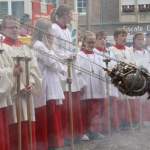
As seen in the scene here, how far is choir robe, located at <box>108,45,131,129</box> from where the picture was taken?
9.42 meters

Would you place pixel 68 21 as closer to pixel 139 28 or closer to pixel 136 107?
pixel 136 107

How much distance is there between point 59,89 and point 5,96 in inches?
51.5

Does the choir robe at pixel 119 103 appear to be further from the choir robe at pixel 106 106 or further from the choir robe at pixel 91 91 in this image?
the choir robe at pixel 91 91

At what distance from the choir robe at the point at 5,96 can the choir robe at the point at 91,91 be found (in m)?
2.12

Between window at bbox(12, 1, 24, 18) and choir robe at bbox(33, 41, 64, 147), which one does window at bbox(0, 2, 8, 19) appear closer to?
window at bbox(12, 1, 24, 18)

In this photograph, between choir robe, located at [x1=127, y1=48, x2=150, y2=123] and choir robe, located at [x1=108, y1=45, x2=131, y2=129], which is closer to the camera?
choir robe, located at [x1=108, y1=45, x2=131, y2=129]

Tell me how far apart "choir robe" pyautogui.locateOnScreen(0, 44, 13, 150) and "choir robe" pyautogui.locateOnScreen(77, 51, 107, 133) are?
2.12 metres

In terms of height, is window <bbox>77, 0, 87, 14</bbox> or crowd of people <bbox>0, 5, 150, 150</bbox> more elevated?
window <bbox>77, 0, 87, 14</bbox>

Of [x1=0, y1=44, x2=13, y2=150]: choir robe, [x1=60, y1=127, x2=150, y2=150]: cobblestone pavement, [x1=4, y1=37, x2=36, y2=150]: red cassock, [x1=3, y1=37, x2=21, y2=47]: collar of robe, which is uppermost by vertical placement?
[x1=3, y1=37, x2=21, y2=47]: collar of robe

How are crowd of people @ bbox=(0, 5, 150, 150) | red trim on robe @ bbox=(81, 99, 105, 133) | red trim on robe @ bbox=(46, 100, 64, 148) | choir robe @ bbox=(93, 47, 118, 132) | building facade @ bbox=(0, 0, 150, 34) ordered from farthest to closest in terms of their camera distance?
choir robe @ bbox=(93, 47, 118, 132) → red trim on robe @ bbox=(81, 99, 105, 133) → building facade @ bbox=(0, 0, 150, 34) → red trim on robe @ bbox=(46, 100, 64, 148) → crowd of people @ bbox=(0, 5, 150, 150)

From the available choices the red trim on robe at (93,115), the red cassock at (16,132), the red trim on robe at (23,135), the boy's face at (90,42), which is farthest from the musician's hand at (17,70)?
the red trim on robe at (93,115)

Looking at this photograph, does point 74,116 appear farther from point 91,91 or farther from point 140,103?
point 140,103

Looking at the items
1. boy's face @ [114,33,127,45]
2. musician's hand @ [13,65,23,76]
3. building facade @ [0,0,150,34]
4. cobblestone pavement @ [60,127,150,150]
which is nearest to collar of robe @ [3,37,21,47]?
musician's hand @ [13,65,23,76]

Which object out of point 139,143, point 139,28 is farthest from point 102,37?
point 139,28
